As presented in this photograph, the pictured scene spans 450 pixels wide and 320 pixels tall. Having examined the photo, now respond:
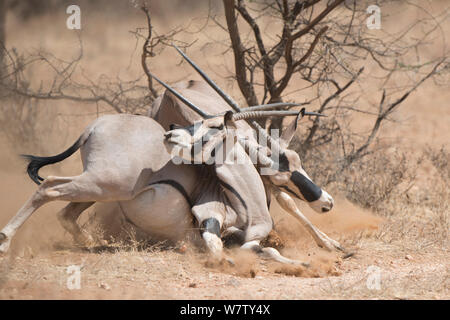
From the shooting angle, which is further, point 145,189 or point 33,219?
point 33,219

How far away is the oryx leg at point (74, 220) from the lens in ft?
16.6

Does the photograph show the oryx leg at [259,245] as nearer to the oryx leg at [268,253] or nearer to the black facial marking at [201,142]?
the oryx leg at [268,253]

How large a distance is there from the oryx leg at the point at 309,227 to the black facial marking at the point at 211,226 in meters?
0.83

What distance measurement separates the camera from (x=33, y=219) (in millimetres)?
5281

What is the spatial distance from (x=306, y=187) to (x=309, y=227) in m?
0.38

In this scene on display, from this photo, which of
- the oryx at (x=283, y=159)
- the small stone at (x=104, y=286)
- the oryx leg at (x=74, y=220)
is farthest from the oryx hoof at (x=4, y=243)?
the oryx at (x=283, y=159)

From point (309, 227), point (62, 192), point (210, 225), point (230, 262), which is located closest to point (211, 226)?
point (210, 225)

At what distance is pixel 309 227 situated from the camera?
211 inches

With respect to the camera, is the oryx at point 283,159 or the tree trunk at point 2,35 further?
the tree trunk at point 2,35

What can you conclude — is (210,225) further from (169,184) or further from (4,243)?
(4,243)

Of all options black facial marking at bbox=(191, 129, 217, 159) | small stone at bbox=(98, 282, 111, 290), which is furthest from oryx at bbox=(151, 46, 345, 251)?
small stone at bbox=(98, 282, 111, 290)

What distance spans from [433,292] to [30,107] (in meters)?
5.58

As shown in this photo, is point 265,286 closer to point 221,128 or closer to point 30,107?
point 221,128

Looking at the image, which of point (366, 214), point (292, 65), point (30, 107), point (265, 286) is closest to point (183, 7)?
point (30, 107)
